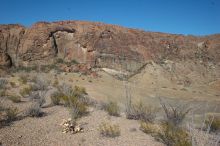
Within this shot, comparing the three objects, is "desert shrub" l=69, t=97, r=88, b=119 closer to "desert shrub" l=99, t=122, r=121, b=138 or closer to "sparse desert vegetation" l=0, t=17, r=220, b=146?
"desert shrub" l=99, t=122, r=121, b=138

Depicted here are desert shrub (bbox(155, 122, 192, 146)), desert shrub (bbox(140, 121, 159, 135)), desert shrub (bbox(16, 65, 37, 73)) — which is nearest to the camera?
desert shrub (bbox(155, 122, 192, 146))

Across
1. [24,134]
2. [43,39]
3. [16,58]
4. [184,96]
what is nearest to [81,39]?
[43,39]

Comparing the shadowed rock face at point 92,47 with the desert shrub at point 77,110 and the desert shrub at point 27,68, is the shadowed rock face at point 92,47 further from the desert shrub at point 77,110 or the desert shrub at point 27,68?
the desert shrub at point 77,110

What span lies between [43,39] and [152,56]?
46.4 feet

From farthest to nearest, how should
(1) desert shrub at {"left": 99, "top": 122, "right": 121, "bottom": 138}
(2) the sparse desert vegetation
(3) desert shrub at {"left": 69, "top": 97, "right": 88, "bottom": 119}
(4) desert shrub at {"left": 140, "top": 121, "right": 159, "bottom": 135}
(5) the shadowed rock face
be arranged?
1. (5) the shadowed rock face
2. (2) the sparse desert vegetation
3. (3) desert shrub at {"left": 69, "top": 97, "right": 88, "bottom": 119}
4. (4) desert shrub at {"left": 140, "top": 121, "right": 159, "bottom": 135}
5. (1) desert shrub at {"left": 99, "top": 122, "right": 121, "bottom": 138}

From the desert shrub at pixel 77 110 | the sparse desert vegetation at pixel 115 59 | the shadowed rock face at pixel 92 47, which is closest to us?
the desert shrub at pixel 77 110

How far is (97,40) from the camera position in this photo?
38.6 meters

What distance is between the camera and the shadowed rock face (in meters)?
37.2

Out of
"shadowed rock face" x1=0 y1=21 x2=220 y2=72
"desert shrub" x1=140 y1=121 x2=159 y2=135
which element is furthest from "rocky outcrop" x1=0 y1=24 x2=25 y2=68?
"desert shrub" x1=140 y1=121 x2=159 y2=135

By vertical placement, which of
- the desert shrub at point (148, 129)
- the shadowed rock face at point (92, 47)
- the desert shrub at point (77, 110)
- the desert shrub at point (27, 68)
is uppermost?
the shadowed rock face at point (92, 47)

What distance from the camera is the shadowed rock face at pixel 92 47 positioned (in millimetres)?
37250

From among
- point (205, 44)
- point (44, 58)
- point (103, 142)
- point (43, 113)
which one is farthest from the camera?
point (205, 44)

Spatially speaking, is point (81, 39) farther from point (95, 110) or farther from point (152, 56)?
point (95, 110)

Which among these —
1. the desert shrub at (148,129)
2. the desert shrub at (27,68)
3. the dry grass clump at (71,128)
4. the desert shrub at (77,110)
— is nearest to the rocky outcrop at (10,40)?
the desert shrub at (27,68)
